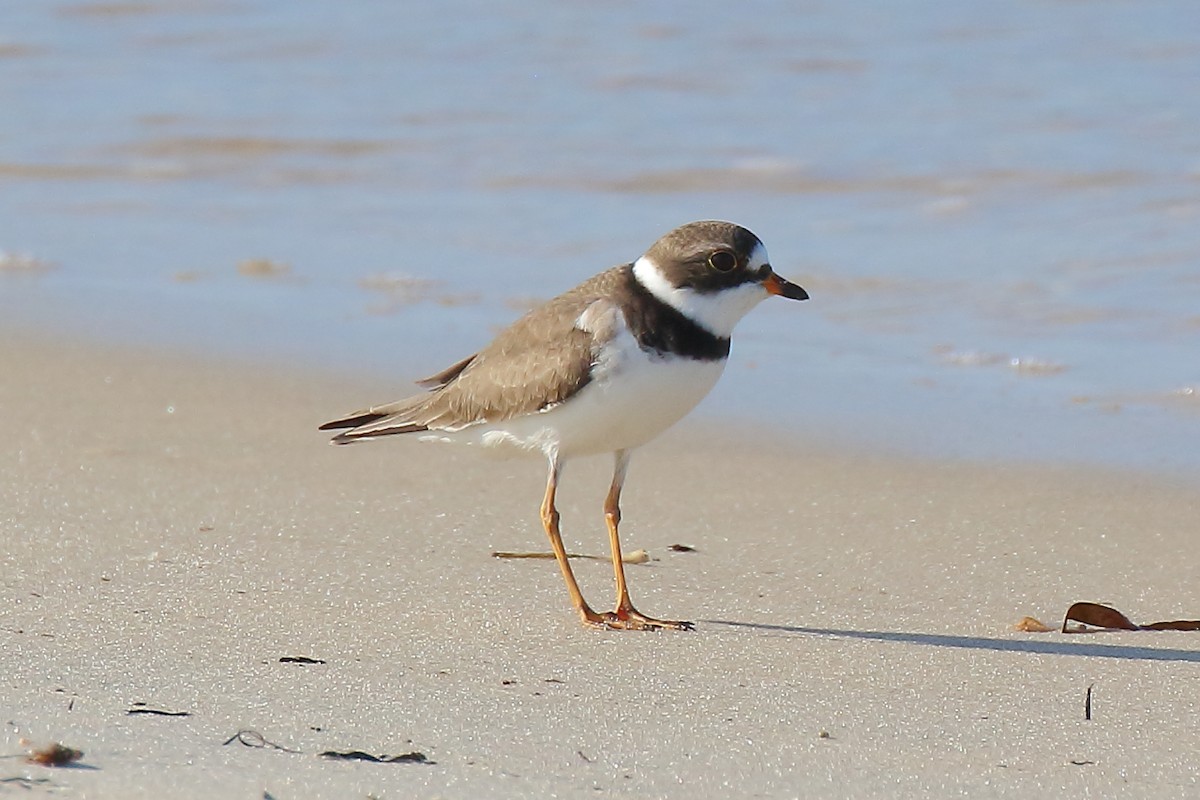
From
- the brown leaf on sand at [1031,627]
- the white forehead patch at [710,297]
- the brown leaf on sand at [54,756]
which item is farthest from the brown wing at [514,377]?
the brown leaf on sand at [54,756]

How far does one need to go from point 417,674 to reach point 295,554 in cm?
109

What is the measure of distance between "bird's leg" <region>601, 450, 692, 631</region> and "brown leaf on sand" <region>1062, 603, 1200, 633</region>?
97 centimetres

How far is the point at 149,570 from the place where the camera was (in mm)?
4785

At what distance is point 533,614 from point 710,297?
0.93 meters

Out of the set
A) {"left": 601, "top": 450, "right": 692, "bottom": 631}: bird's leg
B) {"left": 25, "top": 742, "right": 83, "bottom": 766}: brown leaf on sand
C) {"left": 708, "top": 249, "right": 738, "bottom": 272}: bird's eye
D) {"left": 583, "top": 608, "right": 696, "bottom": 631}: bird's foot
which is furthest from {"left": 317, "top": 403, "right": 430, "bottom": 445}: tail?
{"left": 25, "top": 742, "right": 83, "bottom": 766}: brown leaf on sand

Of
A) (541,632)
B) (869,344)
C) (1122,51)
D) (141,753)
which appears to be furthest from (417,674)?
(1122,51)

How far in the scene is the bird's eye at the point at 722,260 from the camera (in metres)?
4.71

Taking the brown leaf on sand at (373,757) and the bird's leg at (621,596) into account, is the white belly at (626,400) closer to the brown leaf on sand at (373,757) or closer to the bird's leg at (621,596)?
the bird's leg at (621,596)

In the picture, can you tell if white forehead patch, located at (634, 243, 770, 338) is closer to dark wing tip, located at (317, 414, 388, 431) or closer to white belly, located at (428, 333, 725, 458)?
white belly, located at (428, 333, 725, 458)

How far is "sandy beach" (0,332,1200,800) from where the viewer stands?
3467 mm

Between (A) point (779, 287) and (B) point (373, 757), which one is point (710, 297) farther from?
(B) point (373, 757)

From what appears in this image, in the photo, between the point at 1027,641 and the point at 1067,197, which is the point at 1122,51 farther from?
the point at 1027,641

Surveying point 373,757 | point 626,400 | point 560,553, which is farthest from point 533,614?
point 373,757

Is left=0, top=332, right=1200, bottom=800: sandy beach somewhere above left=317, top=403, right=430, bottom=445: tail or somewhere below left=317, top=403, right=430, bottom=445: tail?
below
